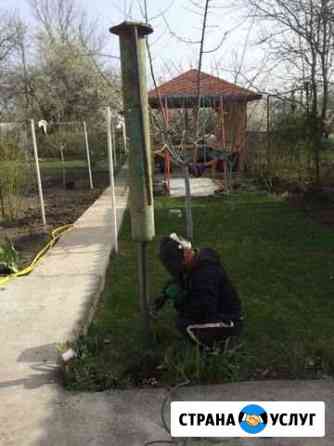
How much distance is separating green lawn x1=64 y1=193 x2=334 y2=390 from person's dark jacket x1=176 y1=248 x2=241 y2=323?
9.8 inches

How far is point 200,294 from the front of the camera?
2.97 m

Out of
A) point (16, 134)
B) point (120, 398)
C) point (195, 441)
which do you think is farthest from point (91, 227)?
point (195, 441)

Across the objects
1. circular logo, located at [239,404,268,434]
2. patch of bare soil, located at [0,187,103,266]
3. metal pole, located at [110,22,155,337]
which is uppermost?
metal pole, located at [110,22,155,337]

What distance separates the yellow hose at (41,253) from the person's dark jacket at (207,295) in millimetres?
2505

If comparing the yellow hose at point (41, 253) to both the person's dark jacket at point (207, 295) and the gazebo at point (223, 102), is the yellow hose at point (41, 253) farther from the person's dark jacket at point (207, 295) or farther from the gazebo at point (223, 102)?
the gazebo at point (223, 102)

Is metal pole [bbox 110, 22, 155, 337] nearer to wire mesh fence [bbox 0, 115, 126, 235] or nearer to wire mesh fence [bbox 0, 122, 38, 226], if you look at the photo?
wire mesh fence [bbox 0, 115, 126, 235]

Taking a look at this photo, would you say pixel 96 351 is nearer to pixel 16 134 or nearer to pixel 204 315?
pixel 204 315

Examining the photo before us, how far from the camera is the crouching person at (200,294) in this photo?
9.79 ft

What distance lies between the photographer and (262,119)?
11.5 meters

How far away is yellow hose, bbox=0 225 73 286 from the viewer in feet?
16.1

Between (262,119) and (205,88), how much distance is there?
174 centimetres

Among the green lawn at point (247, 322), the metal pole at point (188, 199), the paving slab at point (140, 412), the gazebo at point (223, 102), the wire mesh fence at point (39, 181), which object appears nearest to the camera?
the paving slab at point (140, 412)
